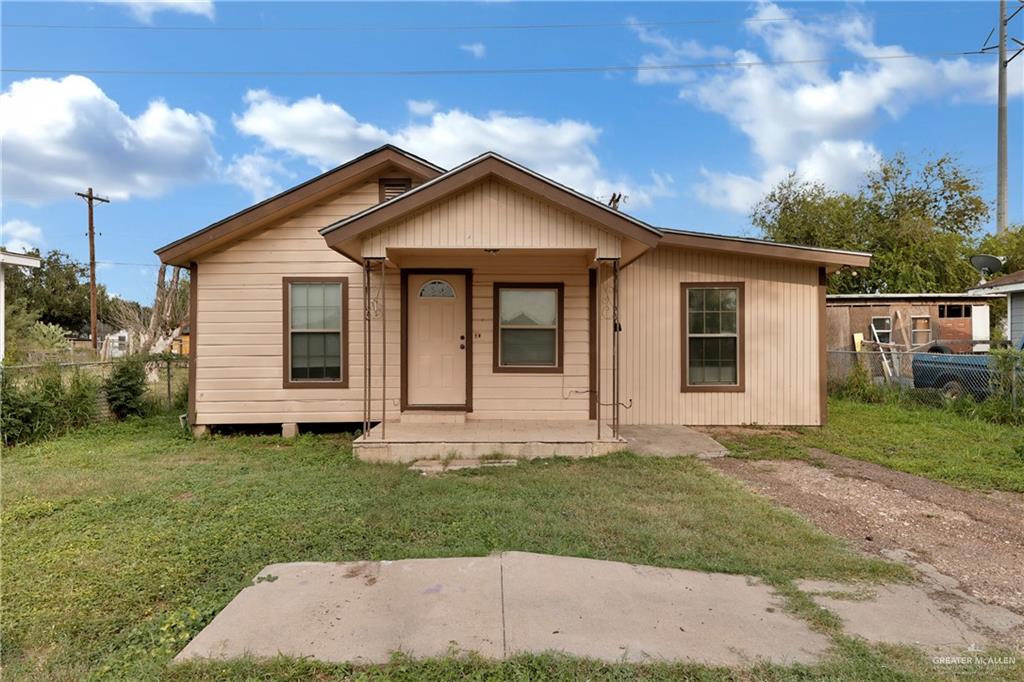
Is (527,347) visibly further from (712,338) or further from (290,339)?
(290,339)

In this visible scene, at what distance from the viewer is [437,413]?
745cm

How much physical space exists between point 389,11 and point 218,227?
35.0ft

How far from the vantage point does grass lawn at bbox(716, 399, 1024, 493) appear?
5.46 m

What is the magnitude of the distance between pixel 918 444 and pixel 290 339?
857cm

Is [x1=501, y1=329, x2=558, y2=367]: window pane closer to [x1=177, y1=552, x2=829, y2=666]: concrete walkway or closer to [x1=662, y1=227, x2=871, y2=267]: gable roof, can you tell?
[x1=662, y1=227, x2=871, y2=267]: gable roof

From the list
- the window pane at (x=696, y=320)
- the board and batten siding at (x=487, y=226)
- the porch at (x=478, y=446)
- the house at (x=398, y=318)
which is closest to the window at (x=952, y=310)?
the house at (x=398, y=318)

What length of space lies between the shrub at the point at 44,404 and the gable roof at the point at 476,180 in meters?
5.01

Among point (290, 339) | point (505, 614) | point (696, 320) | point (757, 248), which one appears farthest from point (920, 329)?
point (505, 614)

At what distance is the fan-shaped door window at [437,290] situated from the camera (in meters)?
7.69

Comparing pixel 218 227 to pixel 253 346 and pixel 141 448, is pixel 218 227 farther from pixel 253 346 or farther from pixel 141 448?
pixel 141 448

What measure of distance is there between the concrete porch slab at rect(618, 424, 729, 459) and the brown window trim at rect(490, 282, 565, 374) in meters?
1.37

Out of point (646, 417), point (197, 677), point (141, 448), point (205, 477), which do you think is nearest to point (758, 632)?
point (197, 677)

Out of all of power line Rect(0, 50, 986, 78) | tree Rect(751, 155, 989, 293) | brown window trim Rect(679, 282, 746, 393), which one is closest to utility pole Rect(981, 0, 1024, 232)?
tree Rect(751, 155, 989, 293)

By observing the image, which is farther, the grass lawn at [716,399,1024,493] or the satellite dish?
the satellite dish
